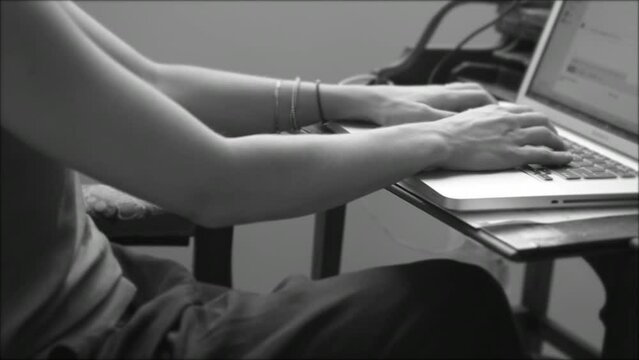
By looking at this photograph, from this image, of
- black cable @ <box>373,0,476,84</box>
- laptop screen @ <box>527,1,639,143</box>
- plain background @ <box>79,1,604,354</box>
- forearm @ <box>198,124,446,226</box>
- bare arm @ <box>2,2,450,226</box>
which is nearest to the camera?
bare arm @ <box>2,2,450,226</box>

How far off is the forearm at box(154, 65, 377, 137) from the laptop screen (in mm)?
387

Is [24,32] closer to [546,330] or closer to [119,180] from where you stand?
[119,180]

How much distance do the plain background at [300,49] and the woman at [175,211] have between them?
0.80 m

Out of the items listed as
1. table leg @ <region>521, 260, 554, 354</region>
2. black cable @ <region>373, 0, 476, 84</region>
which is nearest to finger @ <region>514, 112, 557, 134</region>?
black cable @ <region>373, 0, 476, 84</region>

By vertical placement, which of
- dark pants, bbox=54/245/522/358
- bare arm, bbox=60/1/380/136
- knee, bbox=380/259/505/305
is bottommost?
dark pants, bbox=54/245/522/358

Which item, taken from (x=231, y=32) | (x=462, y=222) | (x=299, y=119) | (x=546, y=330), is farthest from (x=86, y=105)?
(x=546, y=330)

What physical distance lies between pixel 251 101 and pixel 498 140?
338 mm

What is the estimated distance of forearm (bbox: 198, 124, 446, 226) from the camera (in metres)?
0.79

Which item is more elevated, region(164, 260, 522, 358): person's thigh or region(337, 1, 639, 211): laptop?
region(337, 1, 639, 211): laptop

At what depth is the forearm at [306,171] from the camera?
793 millimetres

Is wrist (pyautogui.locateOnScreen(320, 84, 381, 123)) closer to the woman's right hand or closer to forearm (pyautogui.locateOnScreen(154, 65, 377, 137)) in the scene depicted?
forearm (pyautogui.locateOnScreen(154, 65, 377, 137))

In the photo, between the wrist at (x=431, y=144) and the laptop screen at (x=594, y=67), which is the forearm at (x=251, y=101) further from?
the laptop screen at (x=594, y=67)

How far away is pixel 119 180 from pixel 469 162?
1.31ft

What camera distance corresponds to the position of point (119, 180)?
74cm
